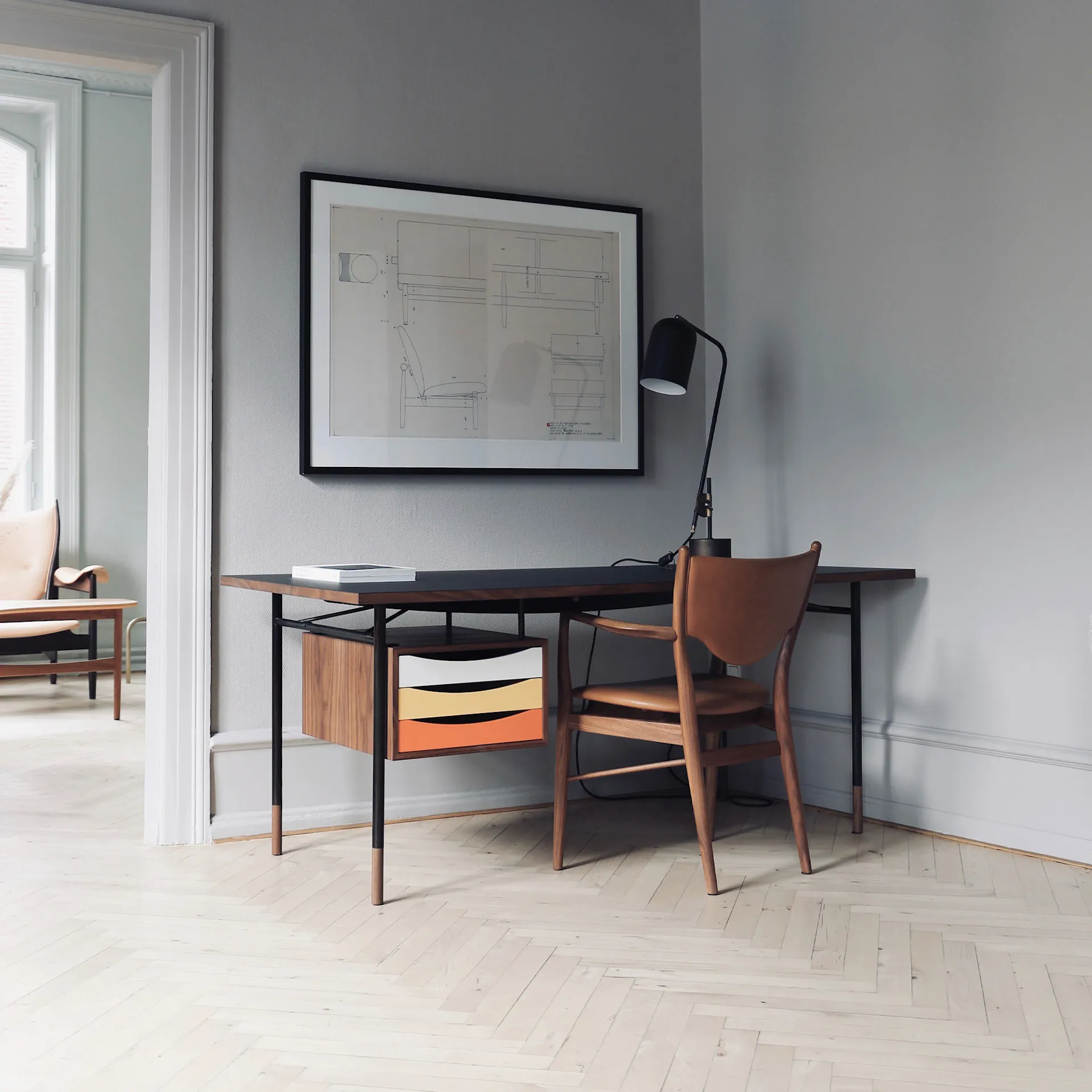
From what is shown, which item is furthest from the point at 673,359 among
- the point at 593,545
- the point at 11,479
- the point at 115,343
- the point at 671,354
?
the point at 115,343

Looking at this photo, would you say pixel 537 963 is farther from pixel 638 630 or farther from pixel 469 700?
pixel 638 630

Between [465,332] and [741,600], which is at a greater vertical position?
[465,332]

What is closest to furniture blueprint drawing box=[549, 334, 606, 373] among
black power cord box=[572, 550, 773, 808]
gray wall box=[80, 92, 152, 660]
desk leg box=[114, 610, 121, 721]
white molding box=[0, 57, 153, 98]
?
black power cord box=[572, 550, 773, 808]

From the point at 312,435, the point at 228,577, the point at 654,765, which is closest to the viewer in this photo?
the point at 654,765

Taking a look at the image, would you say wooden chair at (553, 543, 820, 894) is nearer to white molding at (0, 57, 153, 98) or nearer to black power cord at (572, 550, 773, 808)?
black power cord at (572, 550, 773, 808)

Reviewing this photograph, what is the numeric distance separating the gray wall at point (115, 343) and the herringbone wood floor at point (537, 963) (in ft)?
12.1

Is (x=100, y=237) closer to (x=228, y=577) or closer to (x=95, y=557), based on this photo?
(x=95, y=557)

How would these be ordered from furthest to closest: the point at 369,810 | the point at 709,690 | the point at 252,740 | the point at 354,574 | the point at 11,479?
the point at 11,479
the point at 369,810
the point at 252,740
the point at 709,690
the point at 354,574

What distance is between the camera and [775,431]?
3615 mm

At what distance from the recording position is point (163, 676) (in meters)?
3.05

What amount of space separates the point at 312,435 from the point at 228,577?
0.48m

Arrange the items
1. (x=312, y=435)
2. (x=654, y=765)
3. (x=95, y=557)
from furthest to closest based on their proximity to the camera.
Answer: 1. (x=95, y=557)
2. (x=312, y=435)
3. (x=654, y=765)

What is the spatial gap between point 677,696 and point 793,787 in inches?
14.9

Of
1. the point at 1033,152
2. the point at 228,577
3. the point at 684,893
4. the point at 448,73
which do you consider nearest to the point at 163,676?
the point at 228,577
